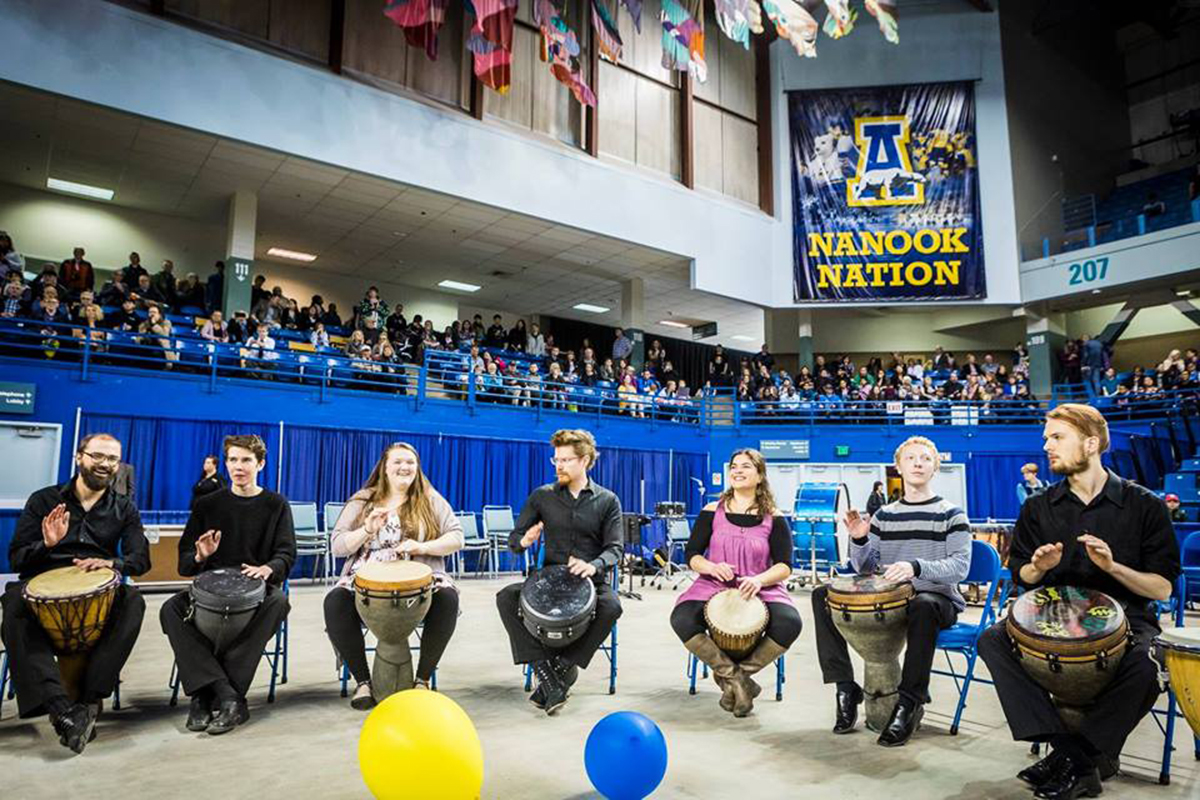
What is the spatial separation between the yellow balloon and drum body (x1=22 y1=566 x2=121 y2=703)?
1800 millimetres

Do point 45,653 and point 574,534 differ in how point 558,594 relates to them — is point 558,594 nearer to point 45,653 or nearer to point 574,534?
point 574,534

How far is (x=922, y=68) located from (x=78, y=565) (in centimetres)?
2146

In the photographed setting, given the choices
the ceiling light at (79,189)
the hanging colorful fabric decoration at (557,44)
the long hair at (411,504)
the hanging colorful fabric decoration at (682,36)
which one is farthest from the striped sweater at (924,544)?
the ceiling light at (79,189)

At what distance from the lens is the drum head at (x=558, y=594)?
3.92 metres

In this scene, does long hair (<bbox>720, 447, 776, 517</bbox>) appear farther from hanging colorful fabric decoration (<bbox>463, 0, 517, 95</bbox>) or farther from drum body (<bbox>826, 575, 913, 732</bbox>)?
hanging colorful fabric decoration (<bbox>463, 0, 517, 95</bbox>)

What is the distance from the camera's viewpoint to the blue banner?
64.1 feet

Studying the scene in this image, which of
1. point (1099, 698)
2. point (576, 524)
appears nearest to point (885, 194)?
point (576, 524)

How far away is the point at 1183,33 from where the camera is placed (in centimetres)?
2312

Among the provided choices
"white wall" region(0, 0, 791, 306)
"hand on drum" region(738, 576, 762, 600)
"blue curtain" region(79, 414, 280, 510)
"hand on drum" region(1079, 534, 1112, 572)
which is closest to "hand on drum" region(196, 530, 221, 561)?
"hand on drum" region(738, 576, 762, 600)

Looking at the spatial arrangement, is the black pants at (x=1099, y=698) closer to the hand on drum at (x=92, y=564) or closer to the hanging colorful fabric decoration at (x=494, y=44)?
the hand on drum at (x=92, y=564)

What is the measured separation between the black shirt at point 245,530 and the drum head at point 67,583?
1.30ft

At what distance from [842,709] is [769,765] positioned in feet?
2.36

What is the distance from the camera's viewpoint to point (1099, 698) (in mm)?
2930

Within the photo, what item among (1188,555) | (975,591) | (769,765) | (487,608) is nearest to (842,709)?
(769,765)
